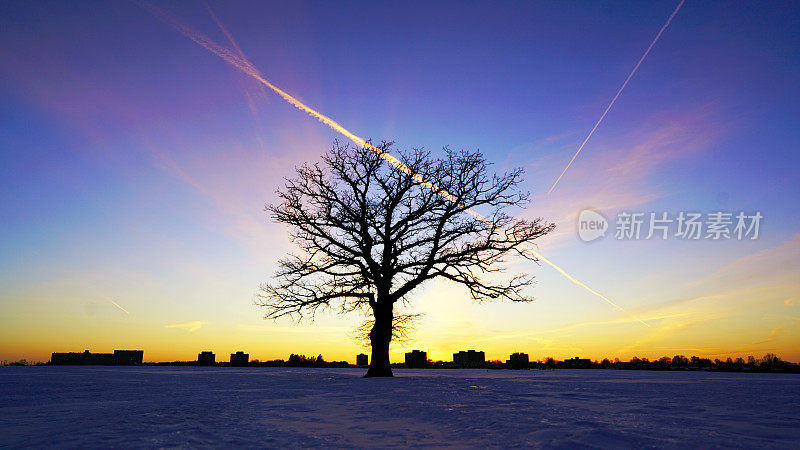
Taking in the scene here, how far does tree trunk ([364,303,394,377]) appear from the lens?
21.5 m

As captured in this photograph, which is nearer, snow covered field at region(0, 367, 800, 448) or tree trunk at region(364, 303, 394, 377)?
snow covered field at region(0, 367, 800, 448)

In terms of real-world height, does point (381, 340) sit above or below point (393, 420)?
above

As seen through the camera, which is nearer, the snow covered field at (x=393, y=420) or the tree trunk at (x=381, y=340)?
the snow covered field at (x=393, y=420)

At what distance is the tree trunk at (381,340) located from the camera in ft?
70.6

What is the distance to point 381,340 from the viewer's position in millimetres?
22172

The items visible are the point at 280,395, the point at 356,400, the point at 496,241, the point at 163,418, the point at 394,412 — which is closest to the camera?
the point at 163,418

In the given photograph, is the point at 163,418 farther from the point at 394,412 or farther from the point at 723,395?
the point at 723,395

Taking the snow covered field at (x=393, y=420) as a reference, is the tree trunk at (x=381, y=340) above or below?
above

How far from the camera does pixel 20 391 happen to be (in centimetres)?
1129

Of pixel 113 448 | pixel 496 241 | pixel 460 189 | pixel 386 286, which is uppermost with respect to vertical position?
pixel 460 189

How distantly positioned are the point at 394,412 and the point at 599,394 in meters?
6.28

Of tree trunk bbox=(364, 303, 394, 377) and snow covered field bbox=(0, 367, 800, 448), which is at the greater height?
tree trunk bbox=(364, 303, 394, 377)

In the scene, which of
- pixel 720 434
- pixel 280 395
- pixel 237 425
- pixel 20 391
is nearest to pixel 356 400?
pixel 280 395

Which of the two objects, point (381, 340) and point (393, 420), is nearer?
point (393, 420)
